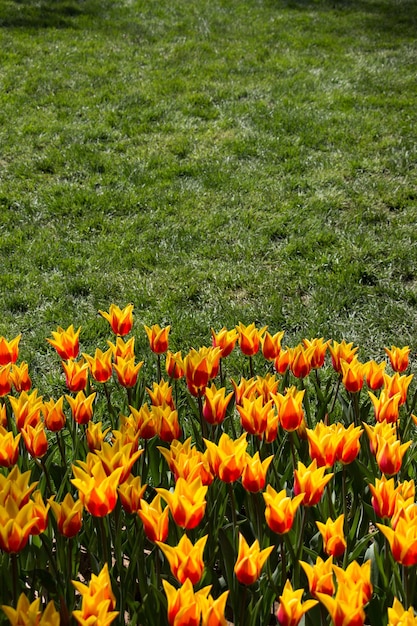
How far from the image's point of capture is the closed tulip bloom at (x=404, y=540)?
166cm

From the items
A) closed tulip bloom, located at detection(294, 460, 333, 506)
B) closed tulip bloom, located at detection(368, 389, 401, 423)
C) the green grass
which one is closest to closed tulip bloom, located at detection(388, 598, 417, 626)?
closed tulip bloom, located at detection(294, 460, 333, 506)

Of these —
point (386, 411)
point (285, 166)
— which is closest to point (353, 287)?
point (285, 166)

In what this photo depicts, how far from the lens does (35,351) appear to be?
4.16 meters

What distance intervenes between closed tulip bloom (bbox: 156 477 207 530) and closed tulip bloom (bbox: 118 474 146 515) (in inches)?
4.9

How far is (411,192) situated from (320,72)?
2.86 metres

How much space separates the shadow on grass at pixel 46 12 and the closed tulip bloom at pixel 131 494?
854 centimetres

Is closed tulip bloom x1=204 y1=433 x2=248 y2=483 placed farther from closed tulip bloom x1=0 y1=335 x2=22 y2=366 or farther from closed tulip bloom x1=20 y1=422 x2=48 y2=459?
closed tulip bloom x1=0 y1=335 x2=22 y2=366

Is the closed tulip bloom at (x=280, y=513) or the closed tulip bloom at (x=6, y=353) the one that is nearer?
the closed tulip bloom at (x=280, y=513)

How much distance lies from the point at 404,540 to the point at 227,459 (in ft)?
1.52

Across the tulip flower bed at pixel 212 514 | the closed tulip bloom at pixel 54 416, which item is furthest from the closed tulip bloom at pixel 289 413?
the closed tulip bloom at pixel 54 416

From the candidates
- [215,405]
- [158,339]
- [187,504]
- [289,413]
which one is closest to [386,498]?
[289,413]

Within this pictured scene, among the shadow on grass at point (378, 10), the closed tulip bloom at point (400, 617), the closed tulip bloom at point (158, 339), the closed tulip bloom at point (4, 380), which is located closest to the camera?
the closed tulip bloom at point (400, 617)

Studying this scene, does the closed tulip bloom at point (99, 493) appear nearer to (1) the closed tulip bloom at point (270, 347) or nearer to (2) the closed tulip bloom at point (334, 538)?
(2) the closed tulip bloom at point (334, 538)

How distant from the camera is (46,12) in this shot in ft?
32.2
